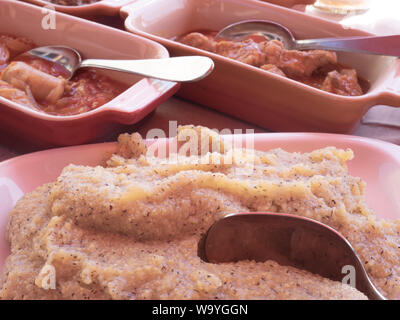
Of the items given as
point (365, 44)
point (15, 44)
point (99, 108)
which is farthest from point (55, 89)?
point (365, 44)

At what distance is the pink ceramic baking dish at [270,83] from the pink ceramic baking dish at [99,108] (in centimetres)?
8

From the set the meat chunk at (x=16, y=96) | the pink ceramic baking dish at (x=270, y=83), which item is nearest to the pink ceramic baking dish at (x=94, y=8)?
the pink ceramic baking dish at (x=270, y=83)

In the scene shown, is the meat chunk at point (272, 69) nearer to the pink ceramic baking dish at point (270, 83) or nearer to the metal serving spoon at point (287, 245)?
the pink ceramic baking dish at point (270, 83)

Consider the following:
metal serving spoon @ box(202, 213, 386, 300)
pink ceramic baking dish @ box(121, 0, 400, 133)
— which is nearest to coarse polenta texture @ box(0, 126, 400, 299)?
metal serving spoon @ box(202, 213, 386, 300)

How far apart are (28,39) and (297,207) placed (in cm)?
141

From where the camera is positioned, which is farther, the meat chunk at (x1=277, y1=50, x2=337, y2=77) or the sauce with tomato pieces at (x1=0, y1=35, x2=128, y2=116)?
the meat chunk at (x1=277, y1=50, x2=337, y2=77)

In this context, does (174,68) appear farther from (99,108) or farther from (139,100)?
(99,108)

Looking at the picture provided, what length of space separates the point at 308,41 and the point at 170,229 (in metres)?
1.19

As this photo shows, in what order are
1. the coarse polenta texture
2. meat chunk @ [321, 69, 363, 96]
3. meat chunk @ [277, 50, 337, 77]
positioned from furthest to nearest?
meat chunk @ [277, 50, 337, 77], meat chunk @ [321, 69, 363, 96], the coarse polenta texture

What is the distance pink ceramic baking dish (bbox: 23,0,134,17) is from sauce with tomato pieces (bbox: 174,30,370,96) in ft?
1.57

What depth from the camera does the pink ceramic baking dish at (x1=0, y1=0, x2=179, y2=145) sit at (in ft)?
3.98

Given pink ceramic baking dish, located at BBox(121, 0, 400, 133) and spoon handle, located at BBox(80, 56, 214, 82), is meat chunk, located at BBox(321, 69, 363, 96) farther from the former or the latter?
spoon handle, located at BBox(80, 56, 214, 82)

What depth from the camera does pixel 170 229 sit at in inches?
36.7

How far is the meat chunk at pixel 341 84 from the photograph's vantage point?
1.58 meters
